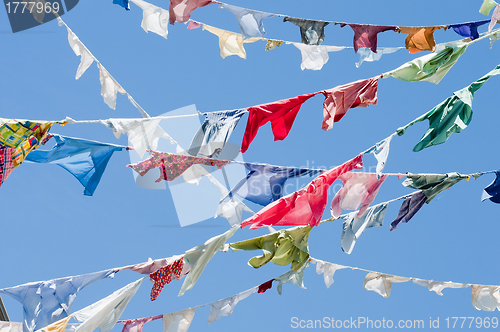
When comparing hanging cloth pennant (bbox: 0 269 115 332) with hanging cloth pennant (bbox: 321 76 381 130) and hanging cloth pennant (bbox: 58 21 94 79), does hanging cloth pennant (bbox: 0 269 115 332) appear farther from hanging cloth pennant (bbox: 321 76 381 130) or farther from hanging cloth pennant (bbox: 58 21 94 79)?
hanging cloth pennant (bbox: 321 76 381 130)

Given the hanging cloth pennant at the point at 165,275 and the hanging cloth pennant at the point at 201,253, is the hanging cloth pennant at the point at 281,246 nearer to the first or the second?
the hanging cloth pennant at the point at 201,253

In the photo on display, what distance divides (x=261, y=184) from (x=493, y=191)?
2721 millimetres

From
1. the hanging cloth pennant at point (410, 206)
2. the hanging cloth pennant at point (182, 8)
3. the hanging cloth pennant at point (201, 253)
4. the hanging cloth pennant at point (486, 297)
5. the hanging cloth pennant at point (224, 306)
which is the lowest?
the hanging cloth pennant at point (486, 297)

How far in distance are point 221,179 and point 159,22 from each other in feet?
7.16

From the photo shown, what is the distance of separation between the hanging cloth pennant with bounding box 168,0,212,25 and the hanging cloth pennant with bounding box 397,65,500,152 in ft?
9.44

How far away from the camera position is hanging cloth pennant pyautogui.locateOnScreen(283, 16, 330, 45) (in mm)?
6544

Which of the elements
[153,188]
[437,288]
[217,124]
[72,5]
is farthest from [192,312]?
[72,5]

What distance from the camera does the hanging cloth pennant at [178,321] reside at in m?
7.10

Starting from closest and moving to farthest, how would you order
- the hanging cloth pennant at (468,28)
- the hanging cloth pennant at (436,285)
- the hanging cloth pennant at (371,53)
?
1. the hanging cloth pennant at (468,28)
2. the hanging cloth pennant at (371,53)
3. the hanging cloth pennant at (436,285)

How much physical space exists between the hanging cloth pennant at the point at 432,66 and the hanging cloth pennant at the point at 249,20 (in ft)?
5.55

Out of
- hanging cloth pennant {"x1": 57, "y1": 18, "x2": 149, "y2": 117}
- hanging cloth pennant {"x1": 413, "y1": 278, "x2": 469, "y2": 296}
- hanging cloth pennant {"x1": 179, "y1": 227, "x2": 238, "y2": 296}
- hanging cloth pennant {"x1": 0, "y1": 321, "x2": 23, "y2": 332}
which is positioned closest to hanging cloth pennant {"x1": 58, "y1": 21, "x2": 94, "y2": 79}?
hanging cloth pennant {"x1": 57, "y1": 18, "x2": 149, "y2": 117}

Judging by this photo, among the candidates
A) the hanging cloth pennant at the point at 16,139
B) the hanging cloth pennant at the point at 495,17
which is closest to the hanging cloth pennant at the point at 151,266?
the hanging cloth pennant at the point at 16,139

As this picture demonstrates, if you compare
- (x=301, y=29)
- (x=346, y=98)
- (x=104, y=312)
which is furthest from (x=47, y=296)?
Result: (x=301, y=29)

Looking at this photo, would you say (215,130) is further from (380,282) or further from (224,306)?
(380,282)
